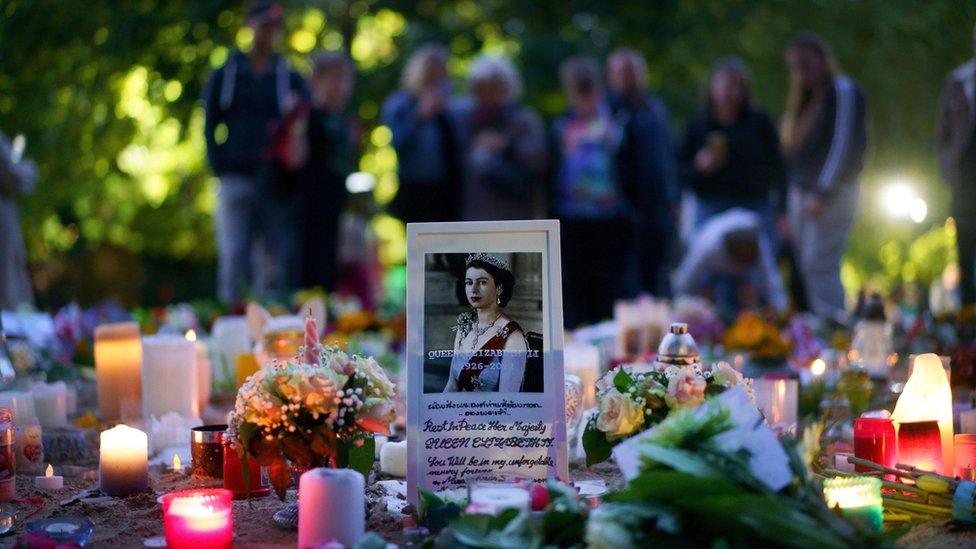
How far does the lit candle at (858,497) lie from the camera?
3361 mm

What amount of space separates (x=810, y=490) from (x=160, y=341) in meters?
2.98

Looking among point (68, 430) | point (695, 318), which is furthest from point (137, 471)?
point (695, 318)

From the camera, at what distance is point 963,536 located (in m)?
3.55

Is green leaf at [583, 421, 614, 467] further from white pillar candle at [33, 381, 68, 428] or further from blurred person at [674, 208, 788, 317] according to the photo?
blurred person at [674, 208, 788, 317]

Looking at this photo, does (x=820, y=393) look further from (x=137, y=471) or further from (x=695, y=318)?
(x=137, y=471)

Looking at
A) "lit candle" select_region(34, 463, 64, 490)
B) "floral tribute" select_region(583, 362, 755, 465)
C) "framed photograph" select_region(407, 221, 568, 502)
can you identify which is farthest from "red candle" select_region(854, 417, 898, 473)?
"lit candle" select_region(34, 463, 64, 490)

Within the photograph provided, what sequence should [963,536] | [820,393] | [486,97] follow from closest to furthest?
[963,536], [820,393], [486,97]

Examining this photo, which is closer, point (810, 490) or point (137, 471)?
point (810, 490)

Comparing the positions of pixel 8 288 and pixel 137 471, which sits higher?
pixel 8 288

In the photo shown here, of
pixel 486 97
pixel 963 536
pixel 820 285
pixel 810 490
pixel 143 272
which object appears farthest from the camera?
pixel 143 272

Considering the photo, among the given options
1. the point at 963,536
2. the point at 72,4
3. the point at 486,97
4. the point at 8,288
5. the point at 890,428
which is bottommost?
the point at 963,536

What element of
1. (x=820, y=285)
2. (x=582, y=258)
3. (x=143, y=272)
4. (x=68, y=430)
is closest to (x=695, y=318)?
(x=582, y=258)

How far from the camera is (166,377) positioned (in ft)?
16.8

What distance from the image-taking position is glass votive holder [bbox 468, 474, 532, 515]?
3.14m
